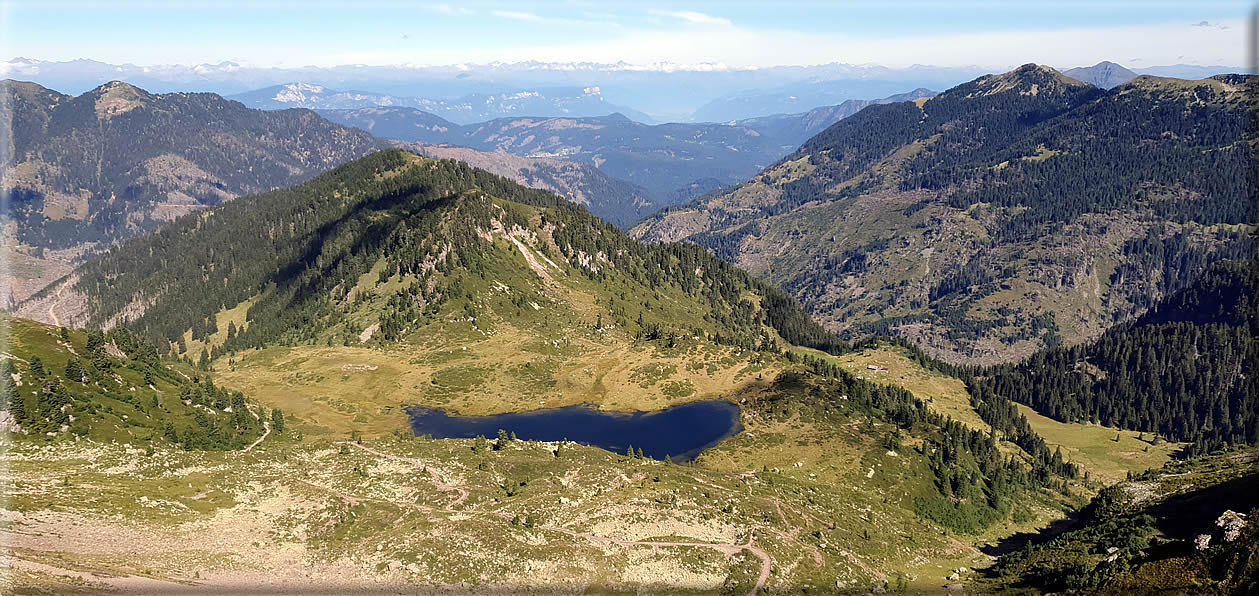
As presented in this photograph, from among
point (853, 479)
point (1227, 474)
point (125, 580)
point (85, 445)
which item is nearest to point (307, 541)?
point (125, 580)

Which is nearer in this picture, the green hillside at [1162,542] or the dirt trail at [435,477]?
the green hillside at [1162,542]

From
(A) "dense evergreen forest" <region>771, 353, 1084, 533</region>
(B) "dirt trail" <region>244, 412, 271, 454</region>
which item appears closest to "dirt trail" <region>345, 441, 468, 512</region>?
(B) "dirt trail" <region>244, 412, 271, 454</region>

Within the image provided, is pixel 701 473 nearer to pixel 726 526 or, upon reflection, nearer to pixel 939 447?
pixel 726 526

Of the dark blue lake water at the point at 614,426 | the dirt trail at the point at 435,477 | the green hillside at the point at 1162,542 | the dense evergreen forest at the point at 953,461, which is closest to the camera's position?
the green hillside at the point at 1162,542

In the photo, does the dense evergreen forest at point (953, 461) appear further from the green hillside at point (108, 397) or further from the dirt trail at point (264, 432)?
the green hillside at point (108, 397)

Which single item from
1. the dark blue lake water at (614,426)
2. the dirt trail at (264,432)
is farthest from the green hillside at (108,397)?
the dark blue lake water at (614,426)

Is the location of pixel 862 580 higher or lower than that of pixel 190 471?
lower

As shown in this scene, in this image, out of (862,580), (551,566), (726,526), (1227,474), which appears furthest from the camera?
(1227,474)

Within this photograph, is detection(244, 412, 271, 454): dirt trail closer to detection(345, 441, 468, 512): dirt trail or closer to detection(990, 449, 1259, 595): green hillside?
detection(345, 441, 468, 512): dirt trail
